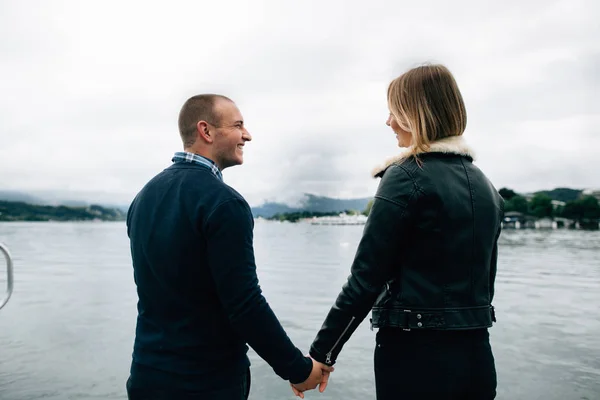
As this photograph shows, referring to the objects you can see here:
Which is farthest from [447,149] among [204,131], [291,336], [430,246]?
[291,336]

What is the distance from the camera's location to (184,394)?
2.51 m

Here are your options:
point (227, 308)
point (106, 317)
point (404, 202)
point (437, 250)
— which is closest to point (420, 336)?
point (437, 250)

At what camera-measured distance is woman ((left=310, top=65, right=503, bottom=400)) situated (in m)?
2.46

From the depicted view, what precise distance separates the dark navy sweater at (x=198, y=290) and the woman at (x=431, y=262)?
556mm

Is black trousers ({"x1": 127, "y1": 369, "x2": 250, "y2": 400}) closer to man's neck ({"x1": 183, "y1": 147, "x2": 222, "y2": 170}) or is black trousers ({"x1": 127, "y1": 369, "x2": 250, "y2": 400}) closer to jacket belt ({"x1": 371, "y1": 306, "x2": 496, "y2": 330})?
jacket belt ({"x1": 371, "y1": 306, "x2": 496, "y2": 330})

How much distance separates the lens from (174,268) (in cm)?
254

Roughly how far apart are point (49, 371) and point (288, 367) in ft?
24.0

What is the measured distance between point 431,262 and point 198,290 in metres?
1.14

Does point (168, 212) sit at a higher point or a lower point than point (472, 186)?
lower

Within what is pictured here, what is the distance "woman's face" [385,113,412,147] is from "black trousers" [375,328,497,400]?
1007mm

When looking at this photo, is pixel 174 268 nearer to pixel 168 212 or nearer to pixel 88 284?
pixel 168 212

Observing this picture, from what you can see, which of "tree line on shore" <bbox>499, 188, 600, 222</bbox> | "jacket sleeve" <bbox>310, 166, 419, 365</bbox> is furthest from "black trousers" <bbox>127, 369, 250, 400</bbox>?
"tree line on shore" <bbox>499, 188, 600, 222</bbox>

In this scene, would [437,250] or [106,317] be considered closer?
[437,250]

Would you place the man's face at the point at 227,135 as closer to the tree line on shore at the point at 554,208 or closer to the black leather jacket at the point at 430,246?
the black leather jacket at the point at 430,246
